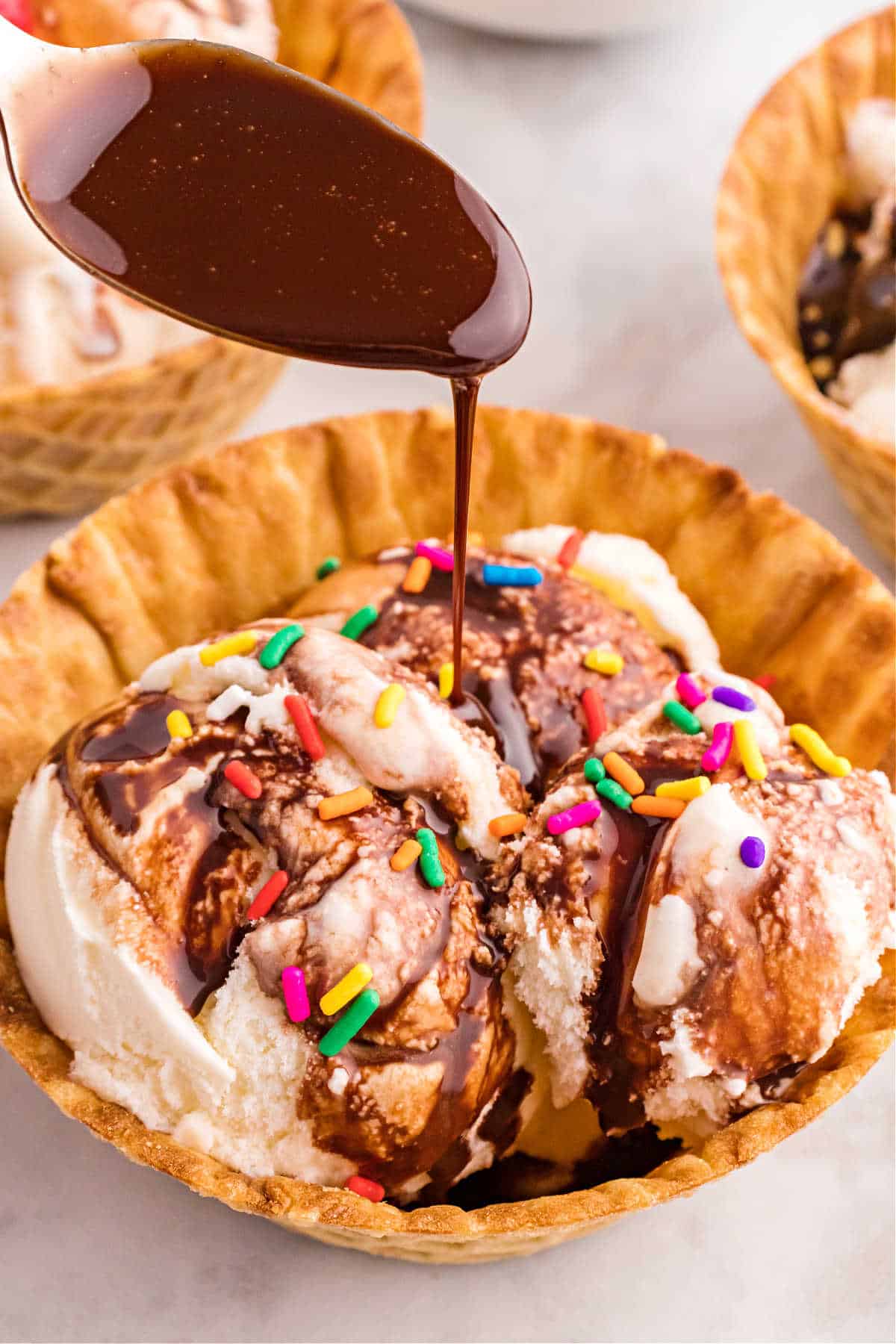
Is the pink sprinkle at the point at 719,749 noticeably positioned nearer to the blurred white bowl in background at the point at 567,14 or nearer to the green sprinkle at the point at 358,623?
the green sprinkle at the point at 358,623

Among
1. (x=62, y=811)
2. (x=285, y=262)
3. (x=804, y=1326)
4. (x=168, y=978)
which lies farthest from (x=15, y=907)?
(x=804, y=1326)

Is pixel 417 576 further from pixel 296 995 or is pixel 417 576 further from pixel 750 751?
pixel 296 995

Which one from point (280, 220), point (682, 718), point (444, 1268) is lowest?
point (444, 1268)

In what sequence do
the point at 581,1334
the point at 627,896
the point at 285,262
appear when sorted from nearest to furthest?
the point at 285,262, the point at 627,896, the point at 581,1334

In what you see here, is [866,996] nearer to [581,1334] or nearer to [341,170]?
[581,1334]

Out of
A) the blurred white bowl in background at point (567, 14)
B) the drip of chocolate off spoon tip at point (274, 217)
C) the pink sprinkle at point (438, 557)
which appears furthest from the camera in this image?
the blurred white bowl in background at point (567, 14)

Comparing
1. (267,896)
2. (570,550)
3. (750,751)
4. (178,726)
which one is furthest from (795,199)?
(267,896)

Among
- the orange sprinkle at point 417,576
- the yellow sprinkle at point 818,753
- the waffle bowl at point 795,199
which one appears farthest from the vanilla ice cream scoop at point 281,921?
the waffle bowl at point 795,199
